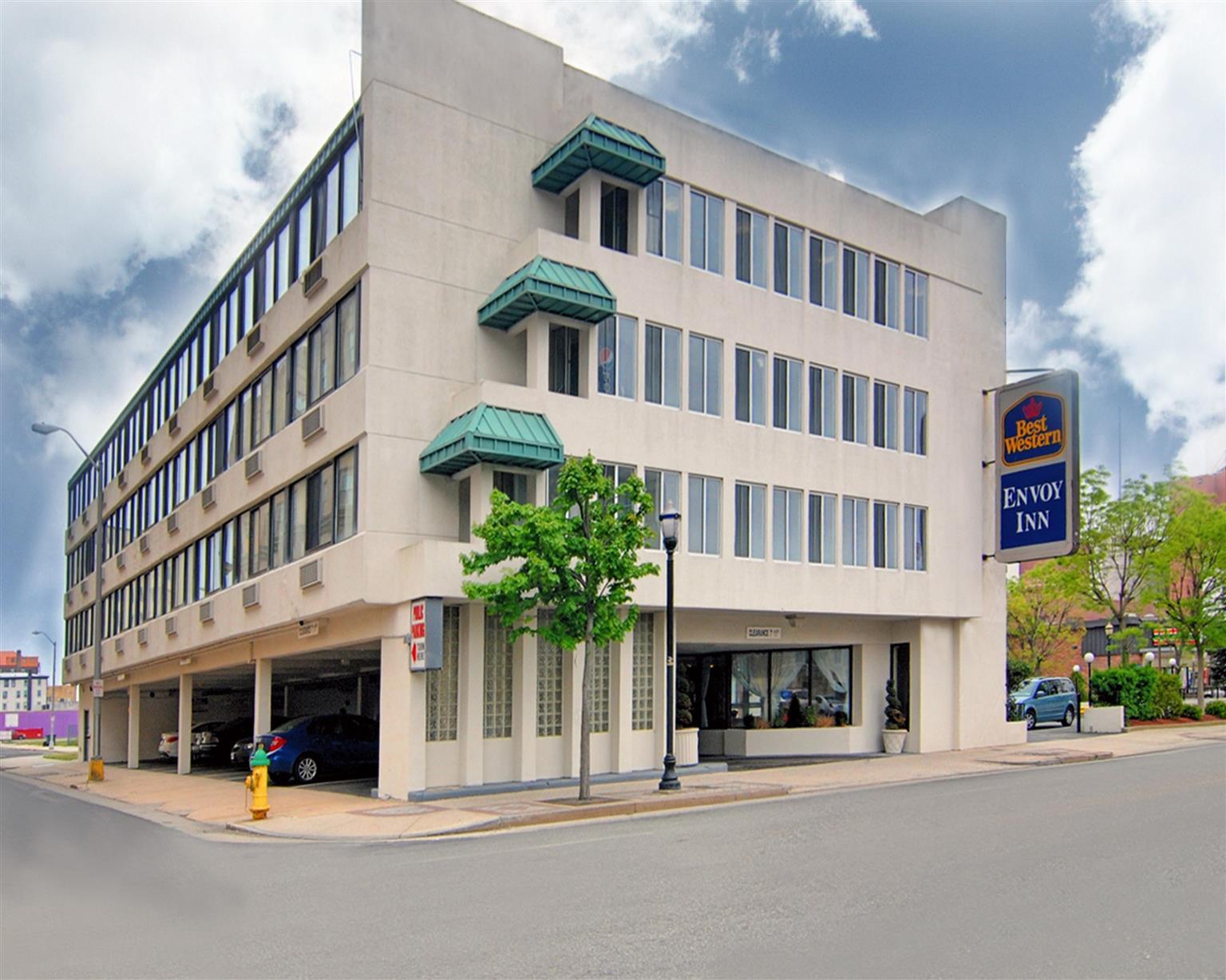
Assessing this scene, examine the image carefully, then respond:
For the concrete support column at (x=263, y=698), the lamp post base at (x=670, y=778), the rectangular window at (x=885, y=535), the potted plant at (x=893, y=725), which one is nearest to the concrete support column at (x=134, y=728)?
the concrete support column at (x=263, y=698)

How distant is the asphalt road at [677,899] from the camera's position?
26.4 ft

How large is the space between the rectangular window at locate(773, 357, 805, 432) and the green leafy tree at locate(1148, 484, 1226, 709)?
21.0 m

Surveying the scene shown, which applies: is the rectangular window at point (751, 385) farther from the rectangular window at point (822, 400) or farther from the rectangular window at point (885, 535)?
the rectangular window at point (885, 535)

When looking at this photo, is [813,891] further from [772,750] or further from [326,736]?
[772,750]

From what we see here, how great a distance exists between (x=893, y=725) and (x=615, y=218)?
47.9 ft

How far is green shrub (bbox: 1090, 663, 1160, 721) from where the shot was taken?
37219 millimetres

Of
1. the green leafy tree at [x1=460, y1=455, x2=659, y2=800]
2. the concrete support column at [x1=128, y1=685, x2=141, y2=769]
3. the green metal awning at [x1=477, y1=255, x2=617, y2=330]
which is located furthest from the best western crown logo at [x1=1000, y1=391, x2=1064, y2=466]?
the concrete support column at [x1=128, y1=685, x2=141, y2=769]

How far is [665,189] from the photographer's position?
25.5 metres

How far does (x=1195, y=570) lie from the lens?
4303cm

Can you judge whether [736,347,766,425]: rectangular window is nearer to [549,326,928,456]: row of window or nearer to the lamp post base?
[549,326,928,456]: row of window

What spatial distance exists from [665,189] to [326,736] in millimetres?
14129

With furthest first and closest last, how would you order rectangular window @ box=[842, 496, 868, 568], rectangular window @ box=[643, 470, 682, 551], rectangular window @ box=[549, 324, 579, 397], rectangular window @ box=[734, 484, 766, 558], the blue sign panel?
the blue sign panel < rectangular window @ box=[842, 496, 868, 568] < rectangular window @ box=[734, 484, 766, 558] < rectangular window @ box=[643, 470, 682, 551] < rectangular window @ box=[549, 324, 579, 397]

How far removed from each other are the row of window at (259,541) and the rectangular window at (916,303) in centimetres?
1524

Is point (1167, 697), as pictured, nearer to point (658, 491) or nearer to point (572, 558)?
point (658, 491)
